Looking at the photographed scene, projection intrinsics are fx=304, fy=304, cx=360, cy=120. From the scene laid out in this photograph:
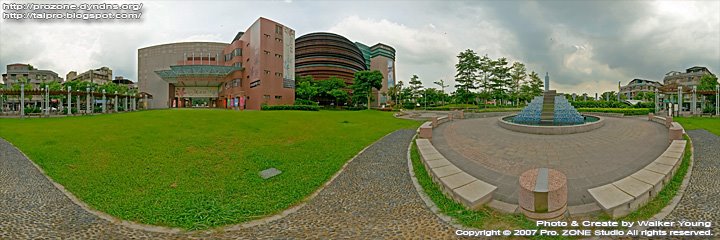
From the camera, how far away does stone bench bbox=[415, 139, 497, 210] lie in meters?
4.98

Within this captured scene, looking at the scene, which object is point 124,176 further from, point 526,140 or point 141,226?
point 526,140

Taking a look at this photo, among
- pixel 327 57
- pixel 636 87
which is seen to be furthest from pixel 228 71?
pixel 636 87

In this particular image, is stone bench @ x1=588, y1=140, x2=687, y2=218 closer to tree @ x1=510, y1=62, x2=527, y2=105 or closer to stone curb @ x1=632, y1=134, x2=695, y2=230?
stone curb @ x1=632, y1=134, x2=695, y2=230

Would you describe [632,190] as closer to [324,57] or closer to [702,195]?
[702,195]

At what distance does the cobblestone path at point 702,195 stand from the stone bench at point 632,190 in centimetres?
35

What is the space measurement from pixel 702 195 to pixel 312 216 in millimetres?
6784

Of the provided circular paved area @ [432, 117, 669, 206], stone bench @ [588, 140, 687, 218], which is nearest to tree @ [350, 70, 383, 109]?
circular paved area @ [432, 117, 669, 206]

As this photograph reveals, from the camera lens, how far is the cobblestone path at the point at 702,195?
14.5 ft

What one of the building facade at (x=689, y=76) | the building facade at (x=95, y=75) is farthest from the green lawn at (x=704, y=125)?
the building facade at (x=95, y=75)

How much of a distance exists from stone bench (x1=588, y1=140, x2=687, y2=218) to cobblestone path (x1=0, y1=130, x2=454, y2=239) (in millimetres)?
2437

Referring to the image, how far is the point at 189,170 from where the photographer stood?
7.72 metres

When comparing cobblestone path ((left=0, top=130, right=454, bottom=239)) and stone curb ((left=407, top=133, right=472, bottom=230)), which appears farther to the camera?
stone curb ((left=407, top=133, right=472, bottom=230))

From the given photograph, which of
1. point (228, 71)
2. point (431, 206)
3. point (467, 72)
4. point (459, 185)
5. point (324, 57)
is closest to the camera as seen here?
point (431, 206)

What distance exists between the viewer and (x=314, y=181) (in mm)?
6746
